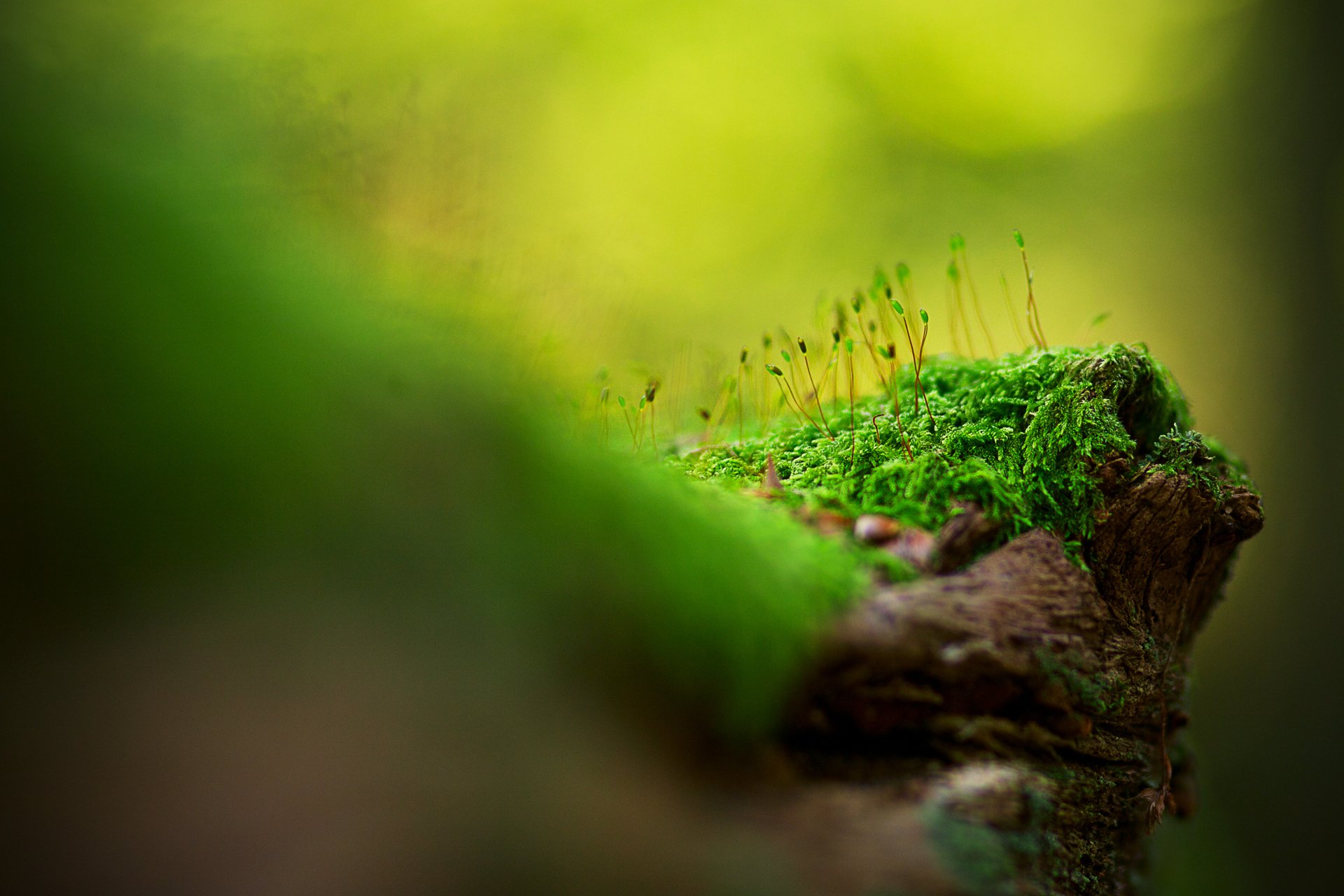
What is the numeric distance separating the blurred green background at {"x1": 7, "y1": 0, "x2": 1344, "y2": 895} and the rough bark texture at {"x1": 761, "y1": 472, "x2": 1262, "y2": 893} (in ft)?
3.34

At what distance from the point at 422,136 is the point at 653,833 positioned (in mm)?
2453

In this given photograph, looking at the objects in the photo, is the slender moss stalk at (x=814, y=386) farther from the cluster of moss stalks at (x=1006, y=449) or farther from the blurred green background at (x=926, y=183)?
the blurred green background at (x=926, y=183)

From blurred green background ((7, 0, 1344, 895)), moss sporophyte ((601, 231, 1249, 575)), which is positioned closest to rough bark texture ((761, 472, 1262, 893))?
moss sporophyte ((601, 231, 1249, 575))

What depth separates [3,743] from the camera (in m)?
0.63

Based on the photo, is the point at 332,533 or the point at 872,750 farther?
the point at 872,750

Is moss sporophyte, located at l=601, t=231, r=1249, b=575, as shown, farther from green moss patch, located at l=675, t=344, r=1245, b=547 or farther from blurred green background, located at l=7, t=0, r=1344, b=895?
blurred green background, located at l=7, t=0, r=1344, b=895

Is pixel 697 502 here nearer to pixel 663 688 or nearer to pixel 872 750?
pixel 663 688

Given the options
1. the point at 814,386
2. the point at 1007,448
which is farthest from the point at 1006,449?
the point at 814,386

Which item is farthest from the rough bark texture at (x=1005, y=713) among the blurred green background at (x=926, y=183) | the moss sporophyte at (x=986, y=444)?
the blurred green background at (x=926, y=183)

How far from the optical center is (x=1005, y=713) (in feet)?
4.10

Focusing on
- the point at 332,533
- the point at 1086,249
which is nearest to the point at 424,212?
the point at 332,533

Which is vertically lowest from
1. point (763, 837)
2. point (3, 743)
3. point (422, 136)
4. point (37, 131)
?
point (763, 837)

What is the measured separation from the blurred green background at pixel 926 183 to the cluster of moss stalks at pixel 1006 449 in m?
0.70

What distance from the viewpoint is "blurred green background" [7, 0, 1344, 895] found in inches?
107
